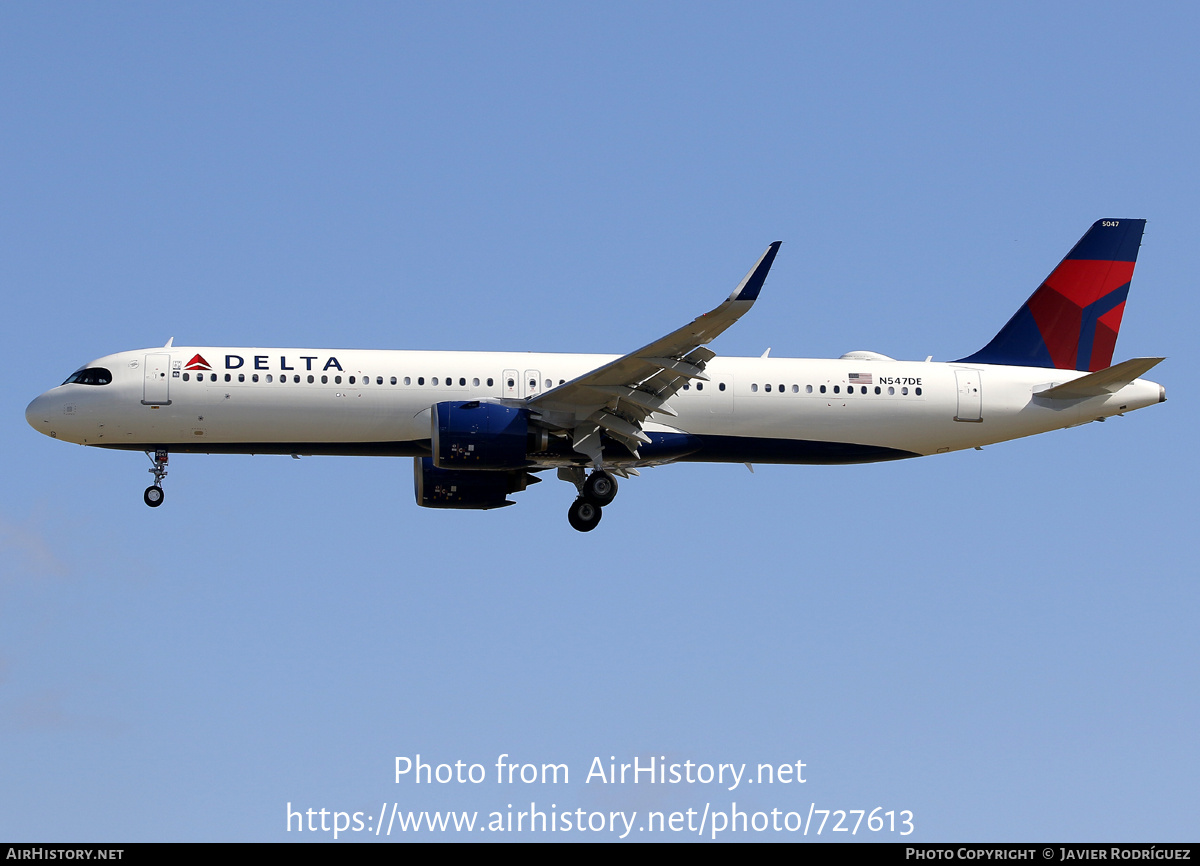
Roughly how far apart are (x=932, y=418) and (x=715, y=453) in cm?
576

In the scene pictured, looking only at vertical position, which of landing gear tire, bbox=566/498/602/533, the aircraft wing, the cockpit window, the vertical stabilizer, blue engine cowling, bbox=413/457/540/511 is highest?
the vertical stabilizer

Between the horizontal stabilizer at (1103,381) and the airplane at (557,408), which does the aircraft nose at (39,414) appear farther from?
the horizontal stabilizer at (1103,381)

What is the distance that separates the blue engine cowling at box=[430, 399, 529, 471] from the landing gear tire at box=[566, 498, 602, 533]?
292 centimetres

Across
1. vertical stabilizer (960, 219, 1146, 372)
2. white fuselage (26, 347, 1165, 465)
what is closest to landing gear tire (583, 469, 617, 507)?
white fuselage (26, 347, 1165, 465)

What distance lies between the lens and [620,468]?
38.4 meters

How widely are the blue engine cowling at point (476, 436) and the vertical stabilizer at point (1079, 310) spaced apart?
13.4m

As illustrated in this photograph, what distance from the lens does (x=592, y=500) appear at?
38.0 m

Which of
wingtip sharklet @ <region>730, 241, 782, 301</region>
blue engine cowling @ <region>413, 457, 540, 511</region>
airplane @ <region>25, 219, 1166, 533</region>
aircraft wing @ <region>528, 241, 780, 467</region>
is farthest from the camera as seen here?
blue engine cowling @ <region>413, 457, 540, 511</region>

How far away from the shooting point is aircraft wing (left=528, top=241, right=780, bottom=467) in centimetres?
3391

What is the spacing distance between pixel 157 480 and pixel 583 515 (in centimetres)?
1049

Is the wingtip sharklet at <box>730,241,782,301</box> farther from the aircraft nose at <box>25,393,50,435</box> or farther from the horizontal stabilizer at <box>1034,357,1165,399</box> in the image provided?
the aircraft nose at <box>25,393,50,435</box>

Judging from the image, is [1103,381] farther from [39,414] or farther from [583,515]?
[39,414]
